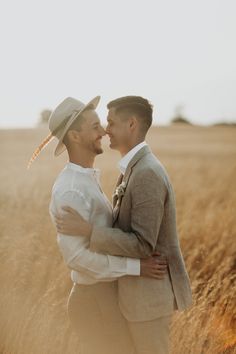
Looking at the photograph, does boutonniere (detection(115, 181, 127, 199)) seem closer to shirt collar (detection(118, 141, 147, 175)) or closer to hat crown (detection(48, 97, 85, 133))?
shirt collar (detection(118, 141, 147, 175))

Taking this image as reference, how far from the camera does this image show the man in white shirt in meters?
3.36

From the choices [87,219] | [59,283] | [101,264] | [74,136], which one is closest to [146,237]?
[101,264]

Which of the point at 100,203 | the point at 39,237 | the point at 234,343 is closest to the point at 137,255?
the point at 100,203

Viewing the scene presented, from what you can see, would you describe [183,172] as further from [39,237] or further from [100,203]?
[100,203]

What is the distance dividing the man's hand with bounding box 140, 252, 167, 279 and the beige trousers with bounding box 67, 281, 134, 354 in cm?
30

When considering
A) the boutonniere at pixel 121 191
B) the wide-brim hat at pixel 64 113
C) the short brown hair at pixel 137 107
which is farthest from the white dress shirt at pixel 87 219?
the short brown hair at pixel 137 107

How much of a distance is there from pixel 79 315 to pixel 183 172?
46.1 ft

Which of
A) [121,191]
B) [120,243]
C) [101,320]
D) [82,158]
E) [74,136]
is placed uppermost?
[74,136]

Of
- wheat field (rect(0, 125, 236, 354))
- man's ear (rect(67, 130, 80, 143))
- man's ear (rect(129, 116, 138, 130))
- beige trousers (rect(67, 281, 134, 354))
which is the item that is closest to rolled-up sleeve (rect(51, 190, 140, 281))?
beige trousers (rect(67, 281, 134, 354))

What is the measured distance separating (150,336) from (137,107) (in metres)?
1.29

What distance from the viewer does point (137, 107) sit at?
3539mm

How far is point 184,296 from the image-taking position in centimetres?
350

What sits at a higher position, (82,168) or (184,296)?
(82,168)

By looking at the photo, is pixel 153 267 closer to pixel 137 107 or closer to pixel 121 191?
pixel 121 191
